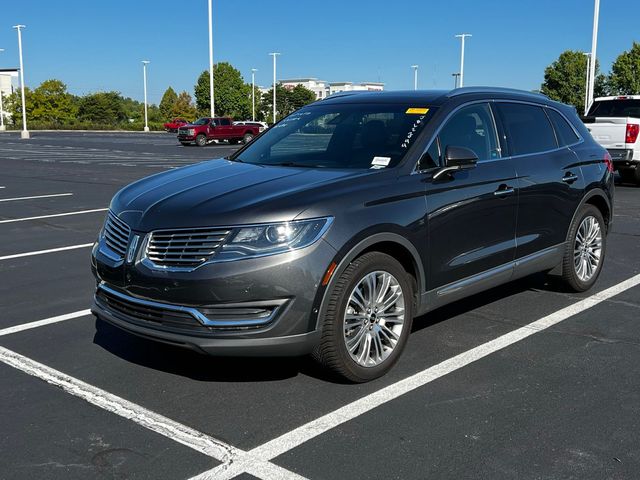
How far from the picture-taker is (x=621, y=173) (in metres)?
16.8

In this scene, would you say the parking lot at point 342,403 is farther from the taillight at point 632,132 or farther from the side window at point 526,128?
the taillight at point 632,132

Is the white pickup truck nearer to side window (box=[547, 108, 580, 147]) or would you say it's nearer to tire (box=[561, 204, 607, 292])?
tire (box=[561, 204, 607, 292])

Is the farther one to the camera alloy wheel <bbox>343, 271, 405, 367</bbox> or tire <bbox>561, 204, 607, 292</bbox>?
tire <bbox>561, 204, 607, 292</bbox>

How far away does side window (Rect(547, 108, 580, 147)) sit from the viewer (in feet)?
20.0

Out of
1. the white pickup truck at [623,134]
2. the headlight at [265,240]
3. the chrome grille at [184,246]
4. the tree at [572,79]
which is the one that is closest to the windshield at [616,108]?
the white pickup truck at [623,134]

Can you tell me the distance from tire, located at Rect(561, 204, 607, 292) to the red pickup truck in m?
35.2

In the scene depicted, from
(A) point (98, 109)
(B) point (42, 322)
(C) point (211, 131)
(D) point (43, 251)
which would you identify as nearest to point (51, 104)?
(A) point (98, 109)

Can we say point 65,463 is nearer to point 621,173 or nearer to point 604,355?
point 604,355

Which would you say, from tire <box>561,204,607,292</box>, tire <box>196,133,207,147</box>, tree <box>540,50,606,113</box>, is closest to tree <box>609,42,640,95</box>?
tree <box>540,50,606,113</box>

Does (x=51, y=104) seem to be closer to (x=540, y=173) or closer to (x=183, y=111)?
(x=183, y=111)

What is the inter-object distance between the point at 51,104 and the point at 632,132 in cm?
8896

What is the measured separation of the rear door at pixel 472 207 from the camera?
4605 millimetres

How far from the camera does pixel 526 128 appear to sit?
18.7 feet

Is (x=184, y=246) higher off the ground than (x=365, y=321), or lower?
higher
